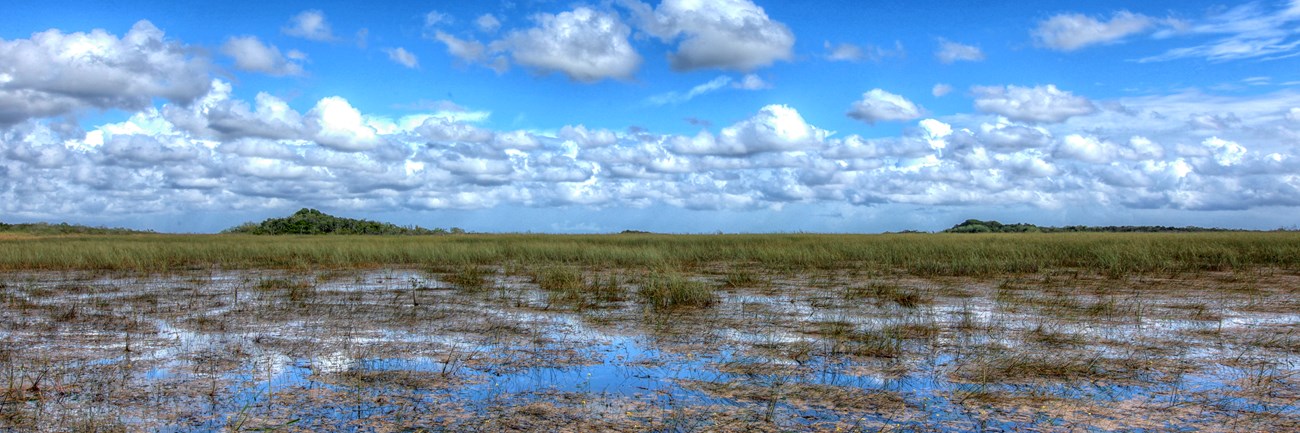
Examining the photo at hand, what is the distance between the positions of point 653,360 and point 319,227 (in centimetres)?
4502

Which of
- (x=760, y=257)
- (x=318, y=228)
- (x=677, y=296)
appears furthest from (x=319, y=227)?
(x=677, y=296)

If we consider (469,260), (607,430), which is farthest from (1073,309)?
(469,260)

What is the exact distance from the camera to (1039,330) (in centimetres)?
859

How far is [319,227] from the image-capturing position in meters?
48.2

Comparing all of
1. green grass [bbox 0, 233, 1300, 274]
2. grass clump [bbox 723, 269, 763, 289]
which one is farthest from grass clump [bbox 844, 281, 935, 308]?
green grass [bbox 0, 233, 1300, 274]

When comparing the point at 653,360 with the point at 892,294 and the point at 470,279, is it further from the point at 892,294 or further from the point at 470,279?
the point at 470,279

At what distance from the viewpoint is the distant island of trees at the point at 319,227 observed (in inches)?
1866

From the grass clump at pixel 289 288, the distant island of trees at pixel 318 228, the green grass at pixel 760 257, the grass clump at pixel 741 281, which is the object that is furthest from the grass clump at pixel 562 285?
the distant island of trees at pixel 318 228

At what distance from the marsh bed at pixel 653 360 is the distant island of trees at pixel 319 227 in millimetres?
35954

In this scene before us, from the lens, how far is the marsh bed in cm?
528

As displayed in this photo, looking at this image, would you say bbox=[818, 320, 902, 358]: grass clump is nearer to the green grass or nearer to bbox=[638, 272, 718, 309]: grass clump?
bbox=[638, 272, 718, 309]: grass clump

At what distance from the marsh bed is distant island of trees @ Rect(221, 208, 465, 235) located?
35954 mm

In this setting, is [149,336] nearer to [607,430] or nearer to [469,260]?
[607,430]

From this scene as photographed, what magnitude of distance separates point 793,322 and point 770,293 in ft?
11.1
